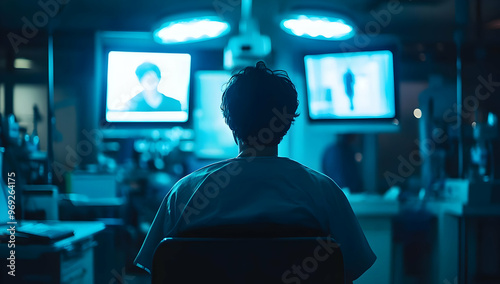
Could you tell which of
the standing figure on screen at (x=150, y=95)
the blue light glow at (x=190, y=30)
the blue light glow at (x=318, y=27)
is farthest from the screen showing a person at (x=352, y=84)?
the standing figure on screen at (x=150, y=95)

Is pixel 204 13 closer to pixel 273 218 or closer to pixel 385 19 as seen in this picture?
pixel 273 218

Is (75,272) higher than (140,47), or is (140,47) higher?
(140,47)

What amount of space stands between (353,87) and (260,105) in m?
1.47

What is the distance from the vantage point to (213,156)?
2.99 meters

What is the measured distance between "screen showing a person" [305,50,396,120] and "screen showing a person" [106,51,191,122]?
2.55 feet

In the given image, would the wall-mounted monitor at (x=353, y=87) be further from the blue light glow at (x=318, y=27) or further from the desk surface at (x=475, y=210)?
the desk surface at (x=475, y=210)

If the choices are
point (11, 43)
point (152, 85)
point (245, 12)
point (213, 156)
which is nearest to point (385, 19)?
point (245, 12)

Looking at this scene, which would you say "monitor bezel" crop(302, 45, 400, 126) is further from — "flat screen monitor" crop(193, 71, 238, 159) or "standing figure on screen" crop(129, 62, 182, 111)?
"standing figure on screen" crop(129, 62, 182, 111)

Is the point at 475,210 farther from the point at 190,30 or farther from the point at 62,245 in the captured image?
the point at 62,245

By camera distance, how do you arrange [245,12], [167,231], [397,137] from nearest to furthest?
[167,231] < [245,12] < [397,137]

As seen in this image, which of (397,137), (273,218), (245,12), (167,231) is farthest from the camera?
(397,137)

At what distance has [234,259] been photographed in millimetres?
944

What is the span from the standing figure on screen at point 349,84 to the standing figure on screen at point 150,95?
1.01 metres

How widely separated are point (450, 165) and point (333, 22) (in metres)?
1.90
